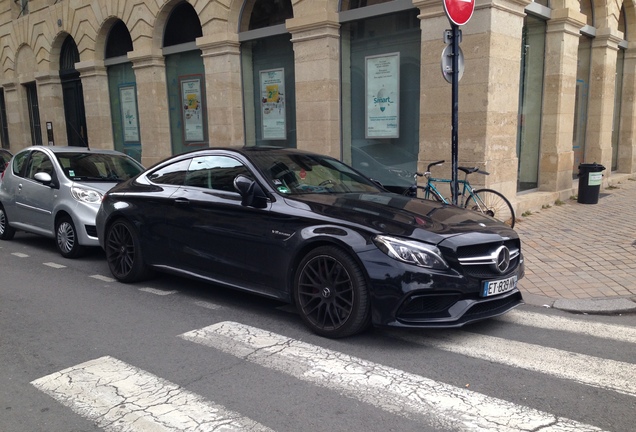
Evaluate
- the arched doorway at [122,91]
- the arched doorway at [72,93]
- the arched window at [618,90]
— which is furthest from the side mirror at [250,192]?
the arched doorway at [72,93]

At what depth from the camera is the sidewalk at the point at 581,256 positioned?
5.77 m

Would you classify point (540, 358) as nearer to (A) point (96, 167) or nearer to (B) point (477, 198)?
(B) point (477, 198)

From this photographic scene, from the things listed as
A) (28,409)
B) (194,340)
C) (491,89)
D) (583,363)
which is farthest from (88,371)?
(491,89)

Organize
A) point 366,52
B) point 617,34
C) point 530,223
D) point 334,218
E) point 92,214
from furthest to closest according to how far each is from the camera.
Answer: point 617,34, point 366,52, point 530,223, point 92,214, point 334,218

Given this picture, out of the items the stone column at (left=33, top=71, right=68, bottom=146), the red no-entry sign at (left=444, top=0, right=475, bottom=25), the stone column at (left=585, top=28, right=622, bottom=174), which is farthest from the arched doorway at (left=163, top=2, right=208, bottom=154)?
the stone column at (left=585, top=28, right=622, bottom=174)

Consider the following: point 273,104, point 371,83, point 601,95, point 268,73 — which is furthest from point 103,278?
point 601,95

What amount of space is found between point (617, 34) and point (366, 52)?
287 inches

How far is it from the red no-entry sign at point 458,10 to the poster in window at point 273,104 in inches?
243

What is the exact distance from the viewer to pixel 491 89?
923 cm

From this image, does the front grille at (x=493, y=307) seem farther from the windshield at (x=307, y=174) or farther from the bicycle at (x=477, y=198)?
the bicycle at (x=477, y=198)

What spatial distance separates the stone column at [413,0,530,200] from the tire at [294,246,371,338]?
559 centimetres

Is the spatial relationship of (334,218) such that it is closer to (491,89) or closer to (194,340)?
(194,340)

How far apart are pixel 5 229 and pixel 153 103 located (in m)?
7.27

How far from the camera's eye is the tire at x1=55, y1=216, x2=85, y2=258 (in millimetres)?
7992
